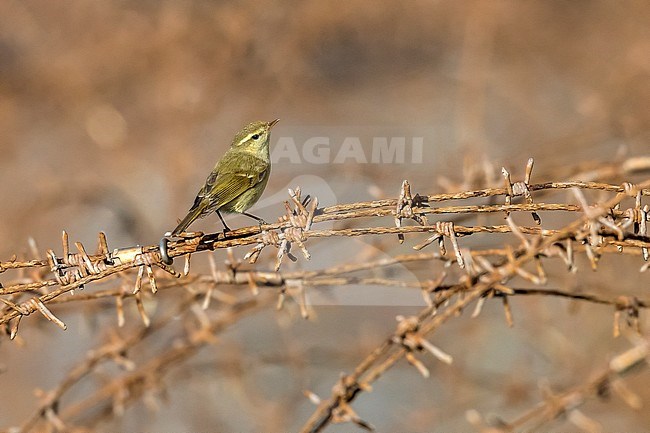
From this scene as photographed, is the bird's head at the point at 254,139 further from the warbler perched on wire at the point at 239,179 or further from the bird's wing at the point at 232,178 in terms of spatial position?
the bird's wing at the point at 232,178

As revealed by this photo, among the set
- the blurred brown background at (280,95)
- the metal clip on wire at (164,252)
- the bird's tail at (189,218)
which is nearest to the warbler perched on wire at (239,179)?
the bird's tail at (189,218)

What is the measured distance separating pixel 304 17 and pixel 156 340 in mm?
6116

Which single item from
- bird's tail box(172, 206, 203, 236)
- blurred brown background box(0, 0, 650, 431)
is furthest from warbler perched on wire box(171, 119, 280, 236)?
blurred brown background box(0, 0, 650, 431)

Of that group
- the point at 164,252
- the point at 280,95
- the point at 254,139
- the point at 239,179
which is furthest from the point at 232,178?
the point at 280,95

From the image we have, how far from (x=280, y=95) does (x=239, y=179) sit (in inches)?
231

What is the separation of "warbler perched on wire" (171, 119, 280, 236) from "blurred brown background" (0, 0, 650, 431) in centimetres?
139

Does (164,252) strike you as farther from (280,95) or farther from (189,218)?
(280,95)

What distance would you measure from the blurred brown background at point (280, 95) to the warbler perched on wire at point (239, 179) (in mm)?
1386

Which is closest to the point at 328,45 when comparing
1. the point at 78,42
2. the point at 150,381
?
the point at 78,42

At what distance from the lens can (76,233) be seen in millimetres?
7051

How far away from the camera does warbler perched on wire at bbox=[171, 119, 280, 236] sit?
3566mm

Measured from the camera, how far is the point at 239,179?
12.4ft

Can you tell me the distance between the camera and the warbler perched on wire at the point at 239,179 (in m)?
3.57

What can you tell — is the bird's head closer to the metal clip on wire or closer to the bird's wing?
the bird's wing
